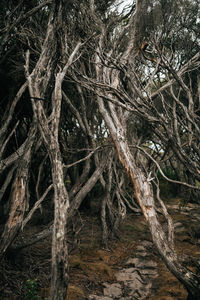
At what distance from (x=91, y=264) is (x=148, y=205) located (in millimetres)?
1642

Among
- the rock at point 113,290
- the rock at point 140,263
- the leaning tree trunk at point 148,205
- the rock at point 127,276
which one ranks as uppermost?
the leaning tree trunk at point 148,205

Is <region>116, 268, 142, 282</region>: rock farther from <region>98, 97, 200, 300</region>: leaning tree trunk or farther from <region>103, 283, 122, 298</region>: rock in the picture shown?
<region>98, 97, 200, 300</region>: leaning tree trunk

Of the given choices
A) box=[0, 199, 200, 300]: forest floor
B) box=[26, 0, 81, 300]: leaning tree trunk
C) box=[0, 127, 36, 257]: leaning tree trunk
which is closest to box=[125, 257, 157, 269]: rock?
box=[0, 199, 200, 300]: forest floor

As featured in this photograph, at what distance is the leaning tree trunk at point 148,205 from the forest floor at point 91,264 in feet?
1.04

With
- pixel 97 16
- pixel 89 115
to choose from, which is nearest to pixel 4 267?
pixel 89 115

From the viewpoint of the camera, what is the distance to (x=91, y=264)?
369 cm

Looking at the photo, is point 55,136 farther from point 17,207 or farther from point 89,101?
point 89,101

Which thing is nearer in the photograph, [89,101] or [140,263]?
[140,263]

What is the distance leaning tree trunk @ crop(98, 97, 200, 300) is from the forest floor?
32 cm

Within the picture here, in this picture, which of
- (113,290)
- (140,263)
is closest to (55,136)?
(113,290)

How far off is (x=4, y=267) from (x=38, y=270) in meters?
0.51

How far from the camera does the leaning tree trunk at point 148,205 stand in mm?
2152

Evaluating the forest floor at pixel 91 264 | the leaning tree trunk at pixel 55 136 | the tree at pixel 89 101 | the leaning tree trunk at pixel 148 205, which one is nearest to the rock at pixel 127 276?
the forest floor at pixel 91 264

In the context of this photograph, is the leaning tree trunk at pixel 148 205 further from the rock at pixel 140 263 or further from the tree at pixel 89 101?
the rock at pixel 140 263
